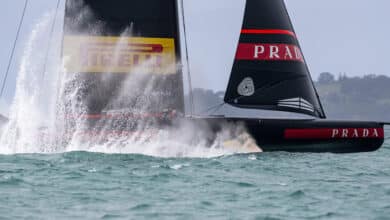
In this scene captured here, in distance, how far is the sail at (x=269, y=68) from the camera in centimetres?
1983

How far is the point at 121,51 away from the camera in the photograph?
20.0 meters

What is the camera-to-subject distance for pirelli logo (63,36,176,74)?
19.9 metres

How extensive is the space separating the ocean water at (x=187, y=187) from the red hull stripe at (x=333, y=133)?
2.57 ft

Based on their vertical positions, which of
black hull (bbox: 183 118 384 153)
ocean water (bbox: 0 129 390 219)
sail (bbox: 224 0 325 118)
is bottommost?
ocean water (bbox: 0 129 390 219)

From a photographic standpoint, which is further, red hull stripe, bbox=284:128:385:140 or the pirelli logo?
the pirelli logo

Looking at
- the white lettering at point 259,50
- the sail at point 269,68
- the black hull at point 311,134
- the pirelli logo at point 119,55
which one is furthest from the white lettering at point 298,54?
the pirelli logo at point 119,55

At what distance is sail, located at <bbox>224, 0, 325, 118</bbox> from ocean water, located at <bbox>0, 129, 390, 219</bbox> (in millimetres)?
1587

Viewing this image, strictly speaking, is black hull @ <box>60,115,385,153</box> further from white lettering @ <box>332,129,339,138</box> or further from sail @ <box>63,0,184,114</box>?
sail @ <box>63,0,184,114</box>

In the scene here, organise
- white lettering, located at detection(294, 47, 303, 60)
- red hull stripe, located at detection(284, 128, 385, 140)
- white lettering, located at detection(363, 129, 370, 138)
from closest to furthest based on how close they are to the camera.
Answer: red hull stripe, located at detection(284, 128, 385, 140)
white lettering, located at detection(363, 129, 370, 138)
white lettering, located at detection(294, 47, 303, 60)

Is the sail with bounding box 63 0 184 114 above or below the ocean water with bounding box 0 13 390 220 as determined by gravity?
above

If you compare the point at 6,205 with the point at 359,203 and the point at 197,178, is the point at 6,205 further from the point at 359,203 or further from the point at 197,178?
the point at 359,203

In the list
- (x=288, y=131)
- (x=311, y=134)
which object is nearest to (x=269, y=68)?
(x=288, y=131)

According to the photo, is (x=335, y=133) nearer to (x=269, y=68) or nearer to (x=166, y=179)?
(x=269, y=68)

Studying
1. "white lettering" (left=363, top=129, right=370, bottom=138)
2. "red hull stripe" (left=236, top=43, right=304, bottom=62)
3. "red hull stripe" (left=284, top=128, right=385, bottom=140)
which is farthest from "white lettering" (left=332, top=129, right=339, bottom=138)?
"red hull stripe" (left=236, top=43, right=304, bottom=62)
